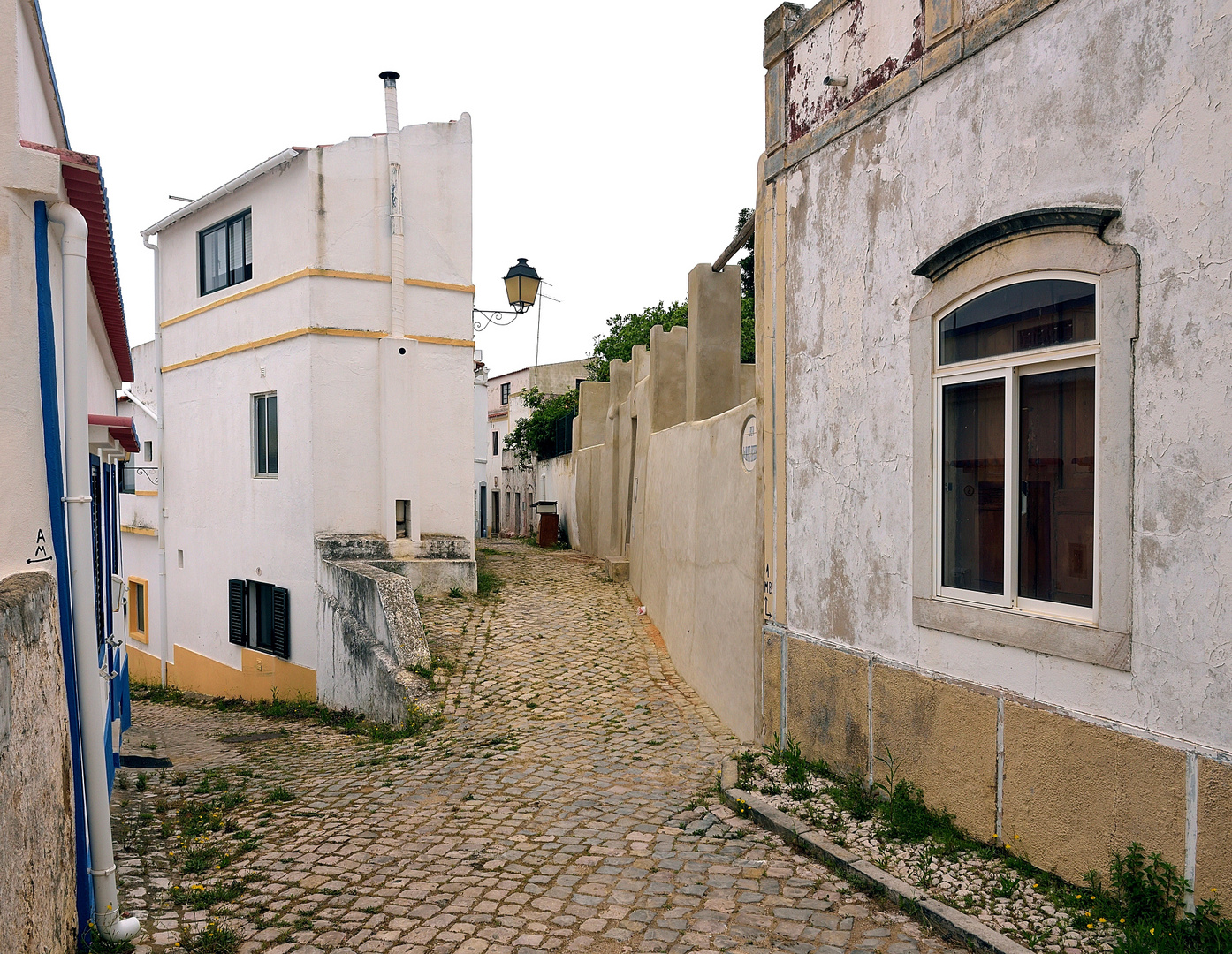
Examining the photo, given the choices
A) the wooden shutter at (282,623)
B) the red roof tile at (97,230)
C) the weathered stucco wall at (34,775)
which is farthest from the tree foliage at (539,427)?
the weathered stucco wall at (34,775)

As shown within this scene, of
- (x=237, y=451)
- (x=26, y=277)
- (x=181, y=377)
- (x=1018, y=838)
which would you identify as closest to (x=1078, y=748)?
(x=1018, y=838)

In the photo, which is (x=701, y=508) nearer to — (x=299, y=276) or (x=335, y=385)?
(x=335, y=385)

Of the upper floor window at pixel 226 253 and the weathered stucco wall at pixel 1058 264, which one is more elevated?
the upper floor window at pixel 226 253

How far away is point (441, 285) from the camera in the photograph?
14.1 m

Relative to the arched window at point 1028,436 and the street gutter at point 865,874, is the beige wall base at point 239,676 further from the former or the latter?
the arched window at point 1028,436

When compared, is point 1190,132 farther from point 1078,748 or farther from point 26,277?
point 26,277

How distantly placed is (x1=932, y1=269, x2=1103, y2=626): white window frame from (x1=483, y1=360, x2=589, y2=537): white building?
83.2 ft

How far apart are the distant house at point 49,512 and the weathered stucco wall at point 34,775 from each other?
0.01 meters

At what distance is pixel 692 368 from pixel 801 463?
467 cm

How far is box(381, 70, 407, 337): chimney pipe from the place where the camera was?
13570 millimetres

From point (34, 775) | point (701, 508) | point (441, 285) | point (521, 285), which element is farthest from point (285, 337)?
point (34, 775)

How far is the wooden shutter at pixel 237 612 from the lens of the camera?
14773 millimetres

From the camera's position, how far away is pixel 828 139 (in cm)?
657

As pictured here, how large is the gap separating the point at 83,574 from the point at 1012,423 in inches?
185
